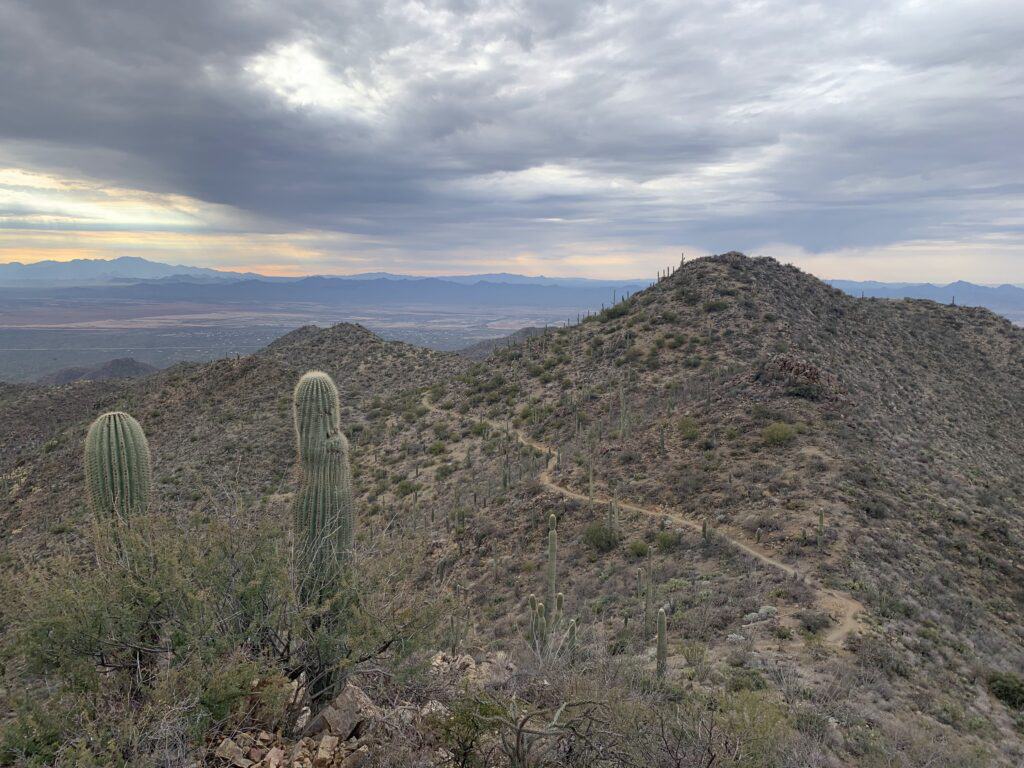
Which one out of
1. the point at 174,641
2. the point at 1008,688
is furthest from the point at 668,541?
the point at 174,641

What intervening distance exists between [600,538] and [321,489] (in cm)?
1012

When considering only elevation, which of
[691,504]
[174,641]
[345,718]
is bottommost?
[691,504]

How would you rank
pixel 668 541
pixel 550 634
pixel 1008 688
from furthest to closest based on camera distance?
pixel 668 541, pixel 550 634, pixel 1008 688

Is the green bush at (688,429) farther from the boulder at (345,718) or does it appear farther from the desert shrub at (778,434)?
the boulder at (345,718)

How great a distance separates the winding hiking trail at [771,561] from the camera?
11.0m

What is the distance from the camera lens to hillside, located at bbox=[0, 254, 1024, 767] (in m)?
7.48

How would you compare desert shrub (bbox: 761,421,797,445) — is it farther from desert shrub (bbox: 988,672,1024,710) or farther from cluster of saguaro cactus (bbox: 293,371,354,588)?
cluster of saguaro cactus (bbox: 293,371,354,588)

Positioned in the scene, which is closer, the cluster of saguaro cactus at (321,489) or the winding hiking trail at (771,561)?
the cluster of saguaro cactus at (321,489)

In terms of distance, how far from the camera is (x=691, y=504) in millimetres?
17406

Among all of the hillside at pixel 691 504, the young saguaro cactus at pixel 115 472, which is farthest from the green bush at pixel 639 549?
the young saguaro cactus at pixel 115 472

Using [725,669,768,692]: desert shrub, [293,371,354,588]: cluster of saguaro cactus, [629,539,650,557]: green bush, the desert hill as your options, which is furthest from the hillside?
the desert hill

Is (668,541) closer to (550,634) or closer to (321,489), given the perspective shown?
(550,634)

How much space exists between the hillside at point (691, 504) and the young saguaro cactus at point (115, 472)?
1.24 meters

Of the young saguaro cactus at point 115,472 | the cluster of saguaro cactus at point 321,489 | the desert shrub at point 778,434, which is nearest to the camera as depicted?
the cluster of saguaro cactus at point 321,489
